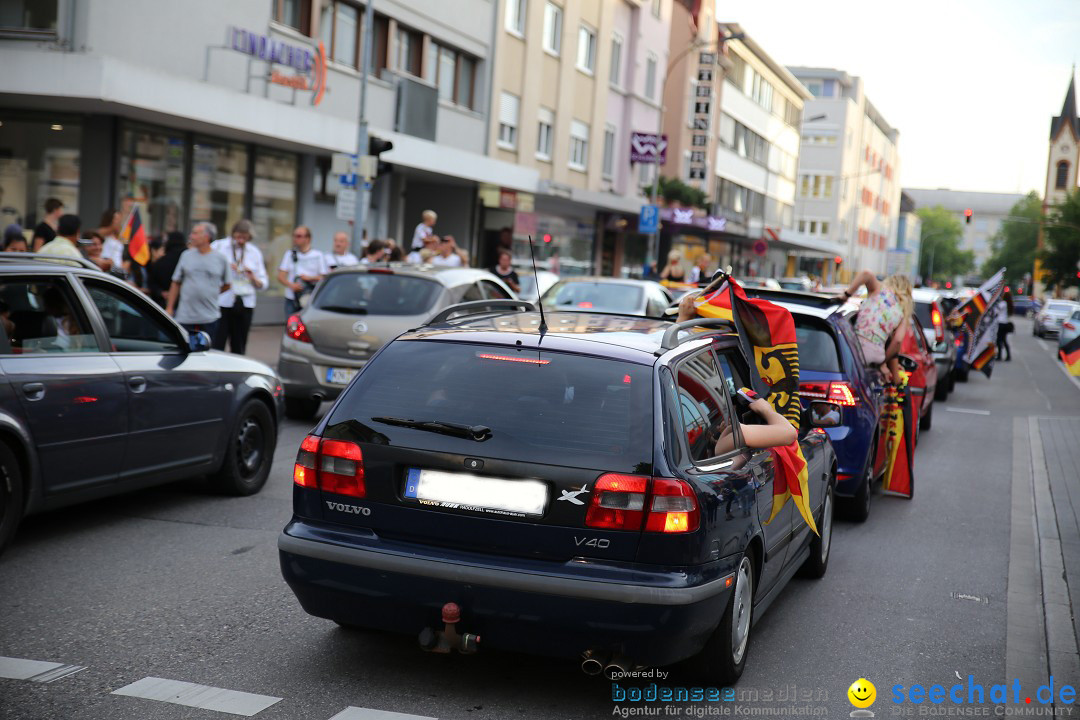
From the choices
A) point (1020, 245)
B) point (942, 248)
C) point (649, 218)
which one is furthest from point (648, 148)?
point (942, 248)

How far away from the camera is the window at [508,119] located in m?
32.9

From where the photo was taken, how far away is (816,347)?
29.1 feet

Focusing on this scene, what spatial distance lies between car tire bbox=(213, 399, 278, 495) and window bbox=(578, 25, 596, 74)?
3117cm

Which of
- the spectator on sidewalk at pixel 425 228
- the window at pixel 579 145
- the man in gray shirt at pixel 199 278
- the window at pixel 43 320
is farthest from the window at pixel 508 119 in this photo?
the window at pixel 43 320

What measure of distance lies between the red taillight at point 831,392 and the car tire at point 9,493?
509cm

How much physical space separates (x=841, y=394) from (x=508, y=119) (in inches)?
1021

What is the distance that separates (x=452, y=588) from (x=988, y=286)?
17.0 meters

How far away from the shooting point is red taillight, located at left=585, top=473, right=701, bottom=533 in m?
4.30

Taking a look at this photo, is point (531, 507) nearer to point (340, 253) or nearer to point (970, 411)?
point (340, 253)

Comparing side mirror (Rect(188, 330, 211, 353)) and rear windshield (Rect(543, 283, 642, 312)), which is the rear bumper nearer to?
side mirror (Rect(188, 330, 211, 353))

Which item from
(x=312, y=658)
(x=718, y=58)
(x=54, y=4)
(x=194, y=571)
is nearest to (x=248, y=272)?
(x=54, y=4)

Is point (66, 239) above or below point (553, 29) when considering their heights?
below

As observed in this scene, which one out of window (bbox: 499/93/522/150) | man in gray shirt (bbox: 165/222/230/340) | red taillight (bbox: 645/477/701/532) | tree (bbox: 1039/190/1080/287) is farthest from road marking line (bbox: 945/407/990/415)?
tree (bbox: 1039/190/1080/287)

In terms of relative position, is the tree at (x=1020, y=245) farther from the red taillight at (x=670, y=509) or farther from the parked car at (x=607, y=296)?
the red taillight at (x=670, y=509)
